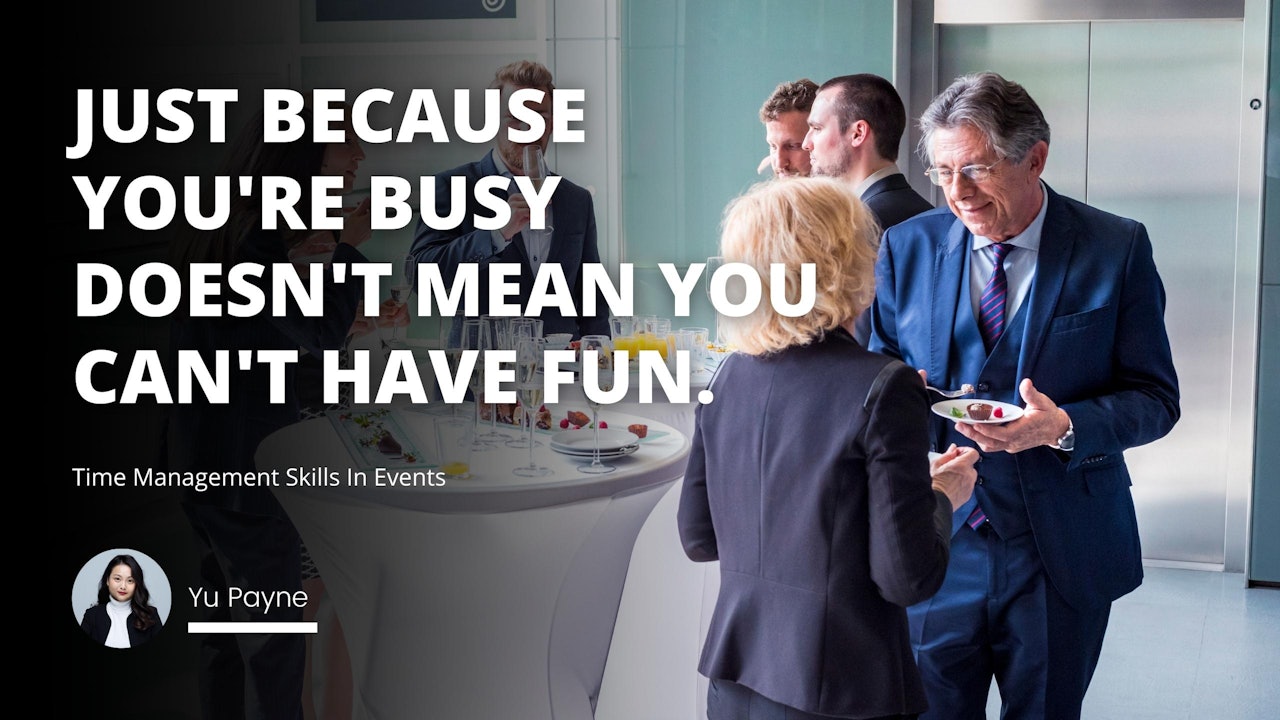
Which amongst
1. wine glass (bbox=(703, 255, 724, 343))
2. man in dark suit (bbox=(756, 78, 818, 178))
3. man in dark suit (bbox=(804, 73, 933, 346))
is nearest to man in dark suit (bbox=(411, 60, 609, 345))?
wine glass (bbox=(703, 255, 724, 343))

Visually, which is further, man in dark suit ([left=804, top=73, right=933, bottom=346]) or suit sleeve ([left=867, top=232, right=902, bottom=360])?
man in dark suit ([left=804, top=73, right=933, bottom=346])

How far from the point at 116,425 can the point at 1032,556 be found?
9.91 feet

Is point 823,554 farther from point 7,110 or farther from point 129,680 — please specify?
point 7,110

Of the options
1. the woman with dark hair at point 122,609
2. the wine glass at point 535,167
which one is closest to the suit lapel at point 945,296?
the wine glass at point 535,167

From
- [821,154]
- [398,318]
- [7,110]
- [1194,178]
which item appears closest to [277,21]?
[7,110]

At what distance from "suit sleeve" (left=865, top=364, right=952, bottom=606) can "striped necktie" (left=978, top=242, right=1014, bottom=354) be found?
0.55 m

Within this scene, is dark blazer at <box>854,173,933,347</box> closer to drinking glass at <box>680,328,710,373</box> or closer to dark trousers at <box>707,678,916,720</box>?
drinking glass at <box>680,328,710,373</box>

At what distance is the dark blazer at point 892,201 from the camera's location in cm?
291

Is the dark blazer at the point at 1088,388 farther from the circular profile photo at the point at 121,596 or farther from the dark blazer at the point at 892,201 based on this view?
the circular profile photo at the point at 121,596

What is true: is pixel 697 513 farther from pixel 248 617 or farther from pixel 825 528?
pixel 248 617

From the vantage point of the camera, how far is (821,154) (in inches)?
126

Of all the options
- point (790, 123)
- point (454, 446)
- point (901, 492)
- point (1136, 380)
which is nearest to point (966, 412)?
point (1136, 380)

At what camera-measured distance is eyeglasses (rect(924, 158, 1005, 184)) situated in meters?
2.01

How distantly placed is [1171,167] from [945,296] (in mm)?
2996
